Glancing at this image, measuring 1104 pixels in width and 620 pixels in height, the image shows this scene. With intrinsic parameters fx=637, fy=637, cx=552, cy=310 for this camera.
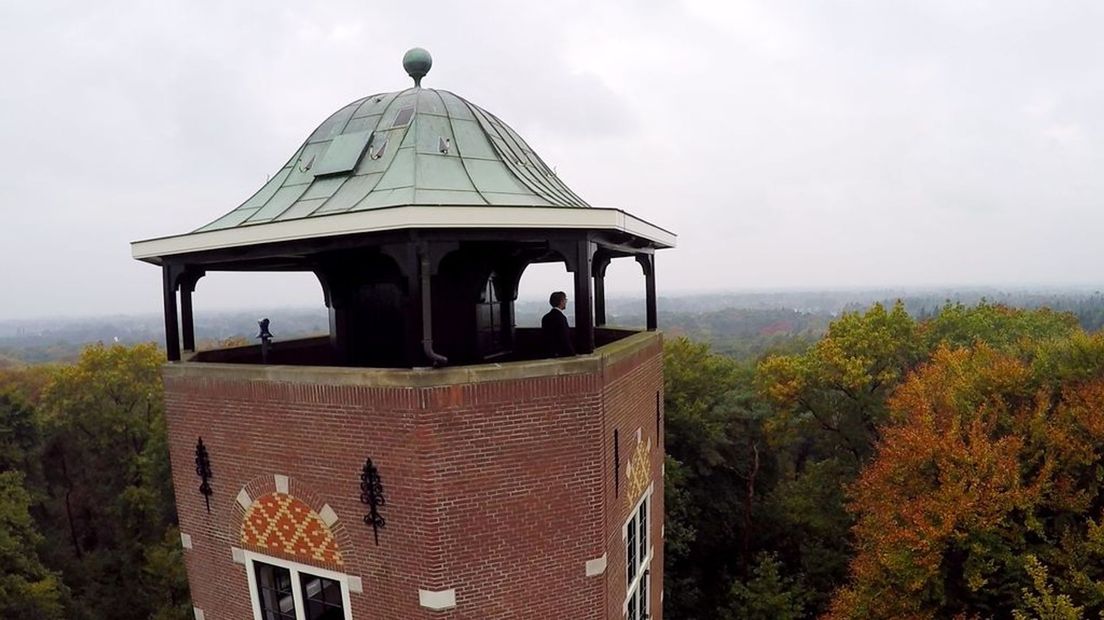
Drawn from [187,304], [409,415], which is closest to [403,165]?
[409,415]

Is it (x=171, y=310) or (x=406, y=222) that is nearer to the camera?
(x=406, y=222)

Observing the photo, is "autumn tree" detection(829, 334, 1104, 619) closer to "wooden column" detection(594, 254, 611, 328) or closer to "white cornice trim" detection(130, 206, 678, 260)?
"wooden column" detection(594, 254, 611, 328)

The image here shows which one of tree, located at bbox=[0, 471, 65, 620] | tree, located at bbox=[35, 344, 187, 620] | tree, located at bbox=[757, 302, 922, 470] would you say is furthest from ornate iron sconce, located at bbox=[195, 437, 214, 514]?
tree, located at bbox=[35, 344, 187, 620]

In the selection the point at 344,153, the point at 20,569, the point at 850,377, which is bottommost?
the point at 20,569

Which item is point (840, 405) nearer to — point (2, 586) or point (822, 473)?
point (822, 473)

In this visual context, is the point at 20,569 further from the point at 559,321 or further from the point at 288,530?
the point at 559,321

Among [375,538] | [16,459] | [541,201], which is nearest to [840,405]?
[541,201]
